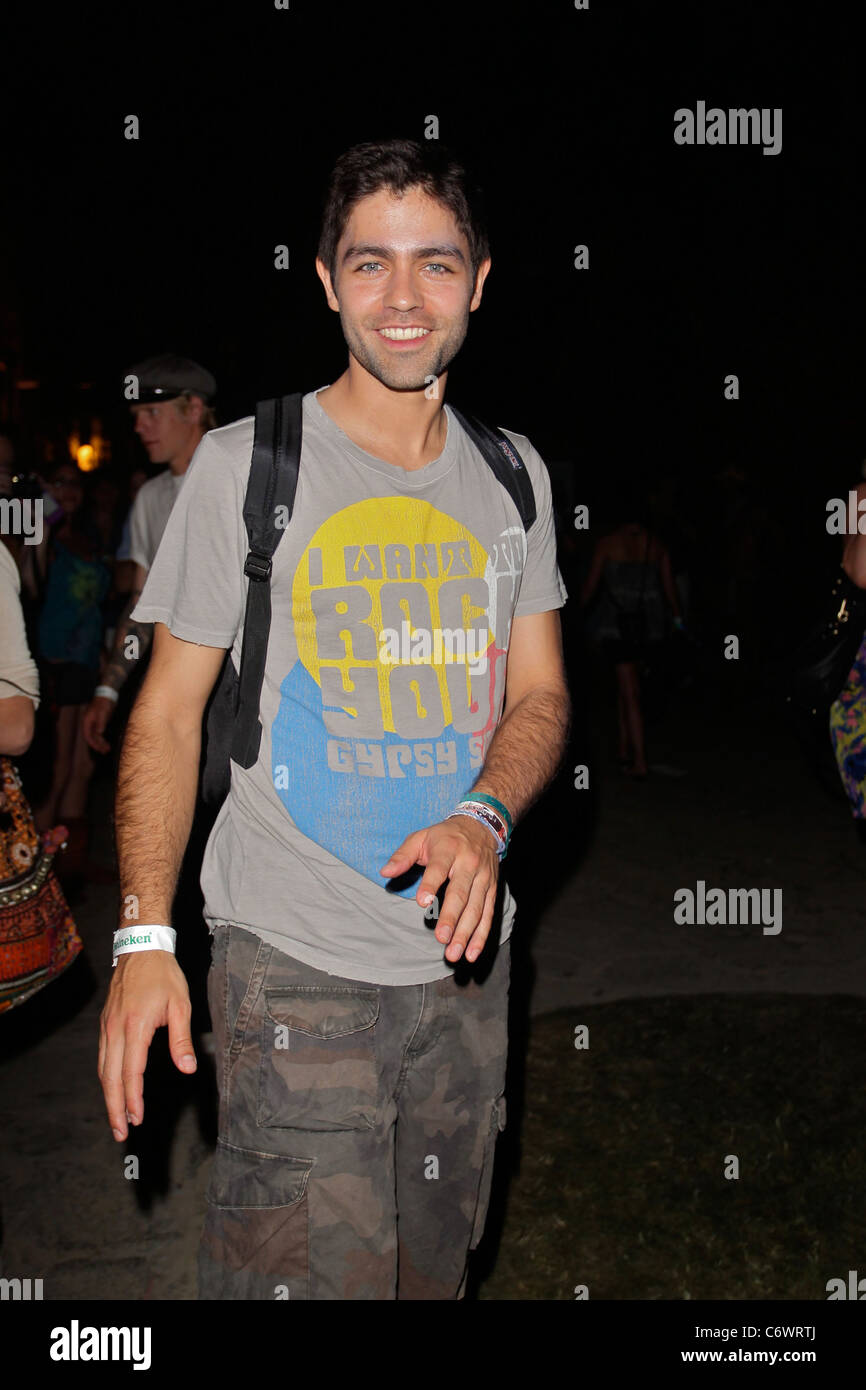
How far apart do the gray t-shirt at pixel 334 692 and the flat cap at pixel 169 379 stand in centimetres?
289

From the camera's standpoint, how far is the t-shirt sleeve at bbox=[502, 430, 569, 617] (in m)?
2.64

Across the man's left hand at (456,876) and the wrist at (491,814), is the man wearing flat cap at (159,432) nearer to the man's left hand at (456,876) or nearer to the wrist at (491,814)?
the wrist at (491,814)

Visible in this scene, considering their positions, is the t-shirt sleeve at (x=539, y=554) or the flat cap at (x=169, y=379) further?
the flat cap at (x=169, y=379)

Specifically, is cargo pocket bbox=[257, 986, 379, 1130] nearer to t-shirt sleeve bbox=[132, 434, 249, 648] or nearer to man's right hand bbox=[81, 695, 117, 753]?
t-shirt sleeve bbox=[132, 434, 249, 648]

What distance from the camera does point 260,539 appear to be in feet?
7.36

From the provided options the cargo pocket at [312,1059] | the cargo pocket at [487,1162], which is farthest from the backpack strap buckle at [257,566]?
the cargo pocket at [487,1162]

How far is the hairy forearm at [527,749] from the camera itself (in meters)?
2.31

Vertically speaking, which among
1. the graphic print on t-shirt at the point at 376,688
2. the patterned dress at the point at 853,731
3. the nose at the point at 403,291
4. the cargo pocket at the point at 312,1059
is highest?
the nose at the point at 403,291

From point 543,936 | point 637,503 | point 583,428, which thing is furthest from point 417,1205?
point 583,428

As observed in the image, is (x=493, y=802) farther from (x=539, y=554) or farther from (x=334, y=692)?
(x=539, y=554)

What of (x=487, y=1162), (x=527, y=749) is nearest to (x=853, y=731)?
(x=527, y=749)

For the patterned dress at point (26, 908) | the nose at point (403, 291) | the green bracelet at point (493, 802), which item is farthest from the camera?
the patterned dress at point (26, 908)

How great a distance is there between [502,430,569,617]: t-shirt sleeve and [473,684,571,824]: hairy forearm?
0.62 feet
